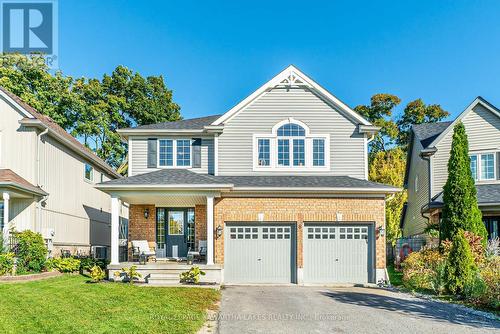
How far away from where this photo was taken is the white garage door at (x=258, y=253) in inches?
665

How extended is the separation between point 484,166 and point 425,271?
8.18 meters

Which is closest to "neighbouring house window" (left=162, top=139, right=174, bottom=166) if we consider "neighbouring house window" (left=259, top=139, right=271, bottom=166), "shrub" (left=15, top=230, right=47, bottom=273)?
"neighbouring house window" (left=259, top=139, right=271, bottom=166)

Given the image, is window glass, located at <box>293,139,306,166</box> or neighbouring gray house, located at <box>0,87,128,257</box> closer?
neighbouring gray house, located at <box>0,87,128,257</box>

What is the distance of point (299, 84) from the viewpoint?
18.7 m

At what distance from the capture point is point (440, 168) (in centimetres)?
2125

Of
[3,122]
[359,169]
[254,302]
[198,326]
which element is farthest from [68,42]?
[198,326]

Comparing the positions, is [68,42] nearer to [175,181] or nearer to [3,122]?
[3,122]

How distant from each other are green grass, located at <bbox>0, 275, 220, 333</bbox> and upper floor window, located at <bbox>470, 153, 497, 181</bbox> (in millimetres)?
13121

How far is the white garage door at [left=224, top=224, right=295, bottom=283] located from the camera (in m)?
16.9

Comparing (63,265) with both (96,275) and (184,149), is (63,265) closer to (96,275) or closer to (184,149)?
(96,275)

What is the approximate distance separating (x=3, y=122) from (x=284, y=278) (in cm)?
1155

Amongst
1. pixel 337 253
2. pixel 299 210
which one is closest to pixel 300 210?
pixel 299 210

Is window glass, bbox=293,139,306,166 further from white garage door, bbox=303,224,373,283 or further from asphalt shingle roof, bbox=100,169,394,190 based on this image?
white garage door, bbox=303,224,373,283

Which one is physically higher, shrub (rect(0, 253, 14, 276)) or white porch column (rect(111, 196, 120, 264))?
white porch column (rect(111, 196, 120, 264))
